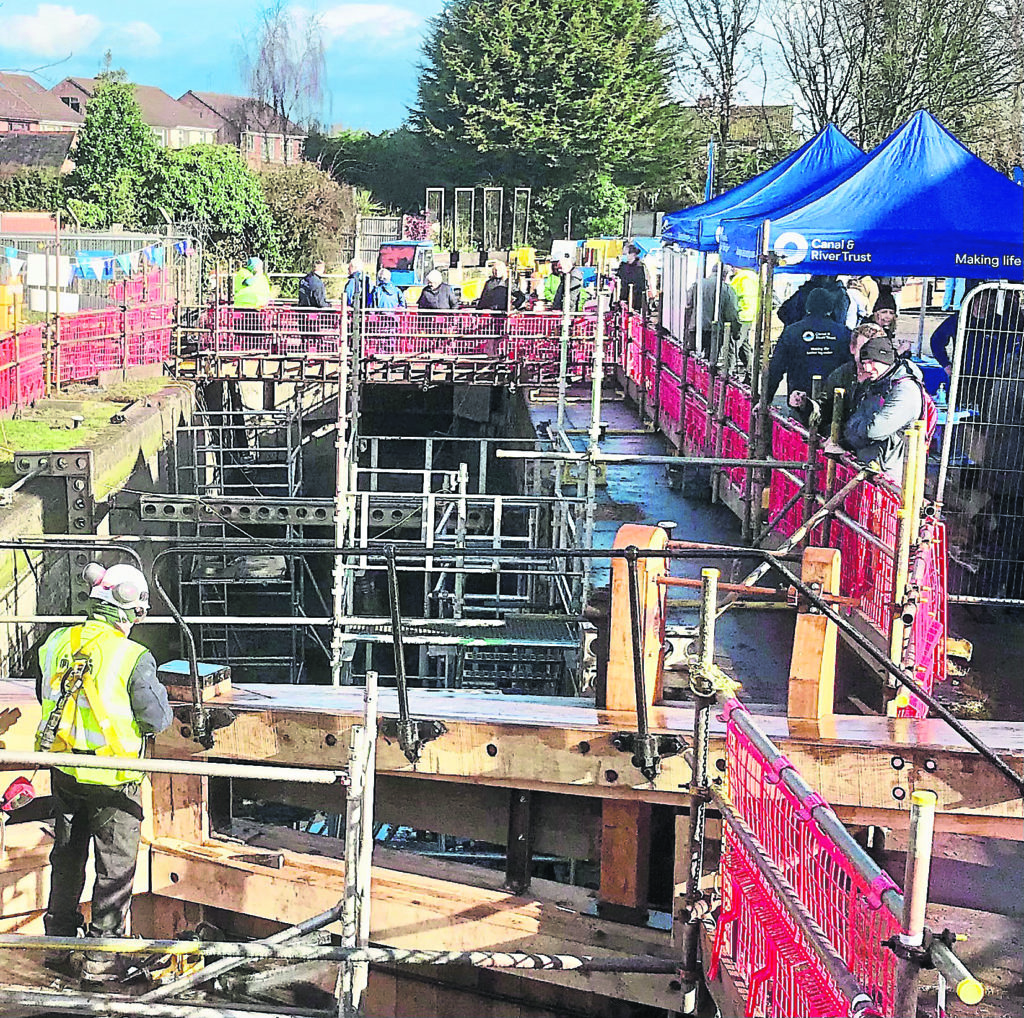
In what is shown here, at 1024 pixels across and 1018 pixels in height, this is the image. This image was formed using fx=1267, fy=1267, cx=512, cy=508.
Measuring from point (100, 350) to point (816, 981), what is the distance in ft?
68.5

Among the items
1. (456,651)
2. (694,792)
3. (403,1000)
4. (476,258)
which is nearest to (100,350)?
(456,651)

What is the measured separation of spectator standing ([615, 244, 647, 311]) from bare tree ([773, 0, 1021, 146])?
17.6 meters

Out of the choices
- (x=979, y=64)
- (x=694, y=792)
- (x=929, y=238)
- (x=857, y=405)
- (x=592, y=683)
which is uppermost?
(x=979, y=64)

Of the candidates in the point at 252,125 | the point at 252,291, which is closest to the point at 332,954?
the point at 252,291

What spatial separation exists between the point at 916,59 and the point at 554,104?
2045cm

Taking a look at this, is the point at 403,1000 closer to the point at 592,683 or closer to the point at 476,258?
the point at 592,683

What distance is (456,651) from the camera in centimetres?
1245

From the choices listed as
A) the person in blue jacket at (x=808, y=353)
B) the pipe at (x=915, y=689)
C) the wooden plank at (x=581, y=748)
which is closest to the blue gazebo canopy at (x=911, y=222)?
the person in blue jacket at (x=808, y=353)

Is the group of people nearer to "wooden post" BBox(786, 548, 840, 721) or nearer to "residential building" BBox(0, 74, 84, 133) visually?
"wooden post" BBox(786, 548, 840, 721)

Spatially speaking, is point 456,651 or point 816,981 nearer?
point 816,981

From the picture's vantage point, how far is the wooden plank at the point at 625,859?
6062 millimetres

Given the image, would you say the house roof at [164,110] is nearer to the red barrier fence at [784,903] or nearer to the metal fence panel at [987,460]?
the metal fence panel at [987,460]

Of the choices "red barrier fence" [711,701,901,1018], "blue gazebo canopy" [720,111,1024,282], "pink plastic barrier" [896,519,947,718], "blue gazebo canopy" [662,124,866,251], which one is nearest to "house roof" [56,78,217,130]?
"blue gazebo canopy" [662,124,866,251]

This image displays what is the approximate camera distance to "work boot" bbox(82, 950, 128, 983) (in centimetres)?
549
